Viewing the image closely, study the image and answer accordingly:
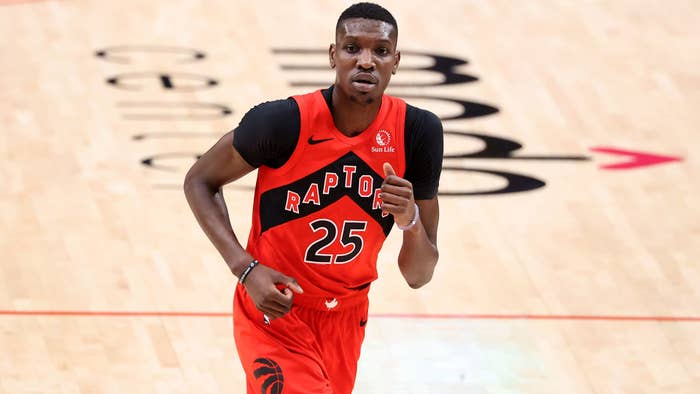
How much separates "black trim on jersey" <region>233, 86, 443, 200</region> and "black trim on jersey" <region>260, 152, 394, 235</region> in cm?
10

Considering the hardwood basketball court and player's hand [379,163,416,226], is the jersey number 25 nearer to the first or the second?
player's hand [379,163,416,226]

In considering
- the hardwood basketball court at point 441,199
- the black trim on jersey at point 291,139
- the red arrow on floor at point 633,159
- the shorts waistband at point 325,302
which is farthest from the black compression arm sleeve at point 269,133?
the red arrow on floor at point 633,159

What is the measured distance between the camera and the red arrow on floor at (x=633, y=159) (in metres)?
9.48

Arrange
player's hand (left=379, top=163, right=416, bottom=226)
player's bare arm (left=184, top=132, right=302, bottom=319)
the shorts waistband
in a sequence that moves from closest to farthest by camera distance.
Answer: player's hand (left=379, top=163, right=416, bottom=226), player's bare arm (left=184, top=132, right=302, bottom=319), the shorts waistband

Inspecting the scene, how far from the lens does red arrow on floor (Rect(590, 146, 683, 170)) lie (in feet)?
31.1

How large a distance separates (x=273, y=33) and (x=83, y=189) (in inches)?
154

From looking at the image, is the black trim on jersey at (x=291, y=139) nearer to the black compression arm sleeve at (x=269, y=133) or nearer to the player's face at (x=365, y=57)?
the black compression arm sleeve at (x=269, y=133)

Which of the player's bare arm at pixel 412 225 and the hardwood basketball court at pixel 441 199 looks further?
the hardwood basketball court at pixel 441 199

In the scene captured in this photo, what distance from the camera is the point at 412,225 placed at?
4215 mm

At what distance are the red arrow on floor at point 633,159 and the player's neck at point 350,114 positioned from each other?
546 cm

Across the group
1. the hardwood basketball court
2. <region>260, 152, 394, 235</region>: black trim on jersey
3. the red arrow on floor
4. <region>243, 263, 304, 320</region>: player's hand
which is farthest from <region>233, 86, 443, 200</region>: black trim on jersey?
the red arrow on floor

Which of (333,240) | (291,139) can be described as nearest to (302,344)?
(333,240)

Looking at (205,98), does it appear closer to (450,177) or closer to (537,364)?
(450,177)

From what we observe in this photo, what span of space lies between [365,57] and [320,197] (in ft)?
1.64
